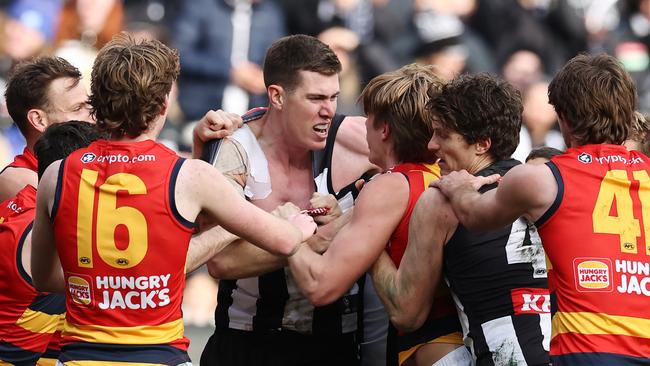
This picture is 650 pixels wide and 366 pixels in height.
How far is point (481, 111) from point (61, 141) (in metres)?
1.75

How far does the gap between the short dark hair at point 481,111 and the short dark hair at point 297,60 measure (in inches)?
40.4

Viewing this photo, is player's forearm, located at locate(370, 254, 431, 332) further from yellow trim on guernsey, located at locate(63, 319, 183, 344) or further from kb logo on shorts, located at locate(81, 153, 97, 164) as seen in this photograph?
kb logo on shorts, located at locate(81, 153, 97, 164)

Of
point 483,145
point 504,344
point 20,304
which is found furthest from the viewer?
point 20,304

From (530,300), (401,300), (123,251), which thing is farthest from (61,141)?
(530,300)

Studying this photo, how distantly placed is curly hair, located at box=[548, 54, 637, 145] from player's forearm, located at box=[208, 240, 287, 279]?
4.56 ft

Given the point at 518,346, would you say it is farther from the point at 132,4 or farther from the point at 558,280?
the point at 132,4

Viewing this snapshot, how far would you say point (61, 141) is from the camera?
4.46m

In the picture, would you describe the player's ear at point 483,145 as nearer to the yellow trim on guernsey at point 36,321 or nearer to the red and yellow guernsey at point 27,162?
the yellow trim on guernsey at point 36,321

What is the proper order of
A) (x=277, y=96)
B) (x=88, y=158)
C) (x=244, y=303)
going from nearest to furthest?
(x=88, y=158)
(x=244, y=303)
(x=277, y=96)

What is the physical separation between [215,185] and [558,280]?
4.05 feet

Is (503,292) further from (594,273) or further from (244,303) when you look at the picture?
(244,303)

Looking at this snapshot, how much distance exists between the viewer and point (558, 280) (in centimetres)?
367

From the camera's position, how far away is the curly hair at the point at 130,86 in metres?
3.68

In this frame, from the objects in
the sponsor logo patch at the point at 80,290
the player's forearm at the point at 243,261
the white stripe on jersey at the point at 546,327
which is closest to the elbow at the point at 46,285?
the sponsor logo patch at the point at 80,290
